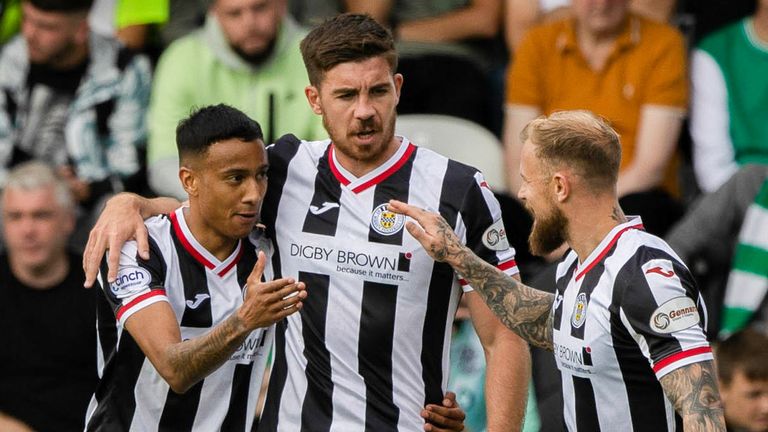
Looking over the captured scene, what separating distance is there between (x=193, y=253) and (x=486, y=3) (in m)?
4.10

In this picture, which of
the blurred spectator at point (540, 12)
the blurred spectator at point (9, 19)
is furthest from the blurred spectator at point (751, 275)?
the blurred spectator at point (9, 19)

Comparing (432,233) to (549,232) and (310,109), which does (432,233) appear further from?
(310,109)

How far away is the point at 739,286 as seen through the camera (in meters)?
7.52

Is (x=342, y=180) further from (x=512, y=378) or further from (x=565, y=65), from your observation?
(x=565, y=65)

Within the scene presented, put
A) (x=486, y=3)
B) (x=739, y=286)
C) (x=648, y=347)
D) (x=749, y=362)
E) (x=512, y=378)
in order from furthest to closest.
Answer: (x=486, y=3), (x=739, y=286), (x=749, y=362), (x=512, y=378), (x=648, y=347)

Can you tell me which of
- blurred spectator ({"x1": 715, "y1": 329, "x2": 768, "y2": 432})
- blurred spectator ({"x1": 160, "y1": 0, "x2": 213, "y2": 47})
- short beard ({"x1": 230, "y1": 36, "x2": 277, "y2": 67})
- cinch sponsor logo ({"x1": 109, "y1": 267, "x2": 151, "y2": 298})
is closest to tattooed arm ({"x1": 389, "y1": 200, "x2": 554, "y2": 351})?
cinch sponsor logo ({"x1": 109, "y1": 267, "x2": 151, "y2": 298})

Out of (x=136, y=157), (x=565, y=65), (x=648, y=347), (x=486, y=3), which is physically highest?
(x=486, y=3)

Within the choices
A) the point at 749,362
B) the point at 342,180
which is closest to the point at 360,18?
the point at 342,180

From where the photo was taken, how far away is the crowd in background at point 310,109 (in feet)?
24.3

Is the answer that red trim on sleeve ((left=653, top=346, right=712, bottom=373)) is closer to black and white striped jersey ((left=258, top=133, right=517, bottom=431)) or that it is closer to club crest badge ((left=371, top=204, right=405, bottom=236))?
black and white striped jersey ((left=258, top=133, right=517, bottom=431))

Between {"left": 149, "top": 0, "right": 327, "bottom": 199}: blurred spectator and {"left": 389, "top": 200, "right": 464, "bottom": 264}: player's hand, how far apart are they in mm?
3295

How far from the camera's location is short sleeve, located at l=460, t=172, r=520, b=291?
4.91 meters

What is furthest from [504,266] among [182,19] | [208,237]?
[182,19]

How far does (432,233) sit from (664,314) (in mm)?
776
